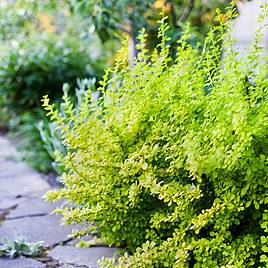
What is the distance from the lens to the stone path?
2250mm

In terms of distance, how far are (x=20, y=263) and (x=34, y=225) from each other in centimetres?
52

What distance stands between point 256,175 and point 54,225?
1.40 m

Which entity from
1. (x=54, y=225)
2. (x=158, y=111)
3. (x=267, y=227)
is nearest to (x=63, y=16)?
(x=54, y=225)

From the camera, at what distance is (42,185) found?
3.59 metres

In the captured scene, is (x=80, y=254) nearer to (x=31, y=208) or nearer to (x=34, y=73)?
(x=31, y=208)

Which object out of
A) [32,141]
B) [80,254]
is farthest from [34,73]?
[80,254]

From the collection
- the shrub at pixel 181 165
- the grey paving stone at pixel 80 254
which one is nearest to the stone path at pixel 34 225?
the grey paving stone at pixel 80 254

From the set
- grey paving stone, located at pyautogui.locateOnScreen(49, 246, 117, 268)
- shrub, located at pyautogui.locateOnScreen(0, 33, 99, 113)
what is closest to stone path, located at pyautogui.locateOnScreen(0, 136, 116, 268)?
grey paving stone, located at pyautogui.locateOnScreen(49, 246, 117, 268)

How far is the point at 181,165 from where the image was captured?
5.85 ft

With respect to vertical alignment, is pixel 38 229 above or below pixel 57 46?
below

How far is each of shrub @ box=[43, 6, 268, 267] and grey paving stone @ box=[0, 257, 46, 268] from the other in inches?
14.6

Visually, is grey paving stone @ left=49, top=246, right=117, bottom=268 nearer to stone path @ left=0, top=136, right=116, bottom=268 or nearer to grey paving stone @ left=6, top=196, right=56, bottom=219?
stone path @ left=0, top=136, right=116, bottom=268

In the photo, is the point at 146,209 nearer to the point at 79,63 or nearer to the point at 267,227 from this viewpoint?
the point at 267,227

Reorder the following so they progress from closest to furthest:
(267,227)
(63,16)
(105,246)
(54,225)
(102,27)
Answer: (267,227)
(105,246)
(54,225)
(102,27)
(63,16)
